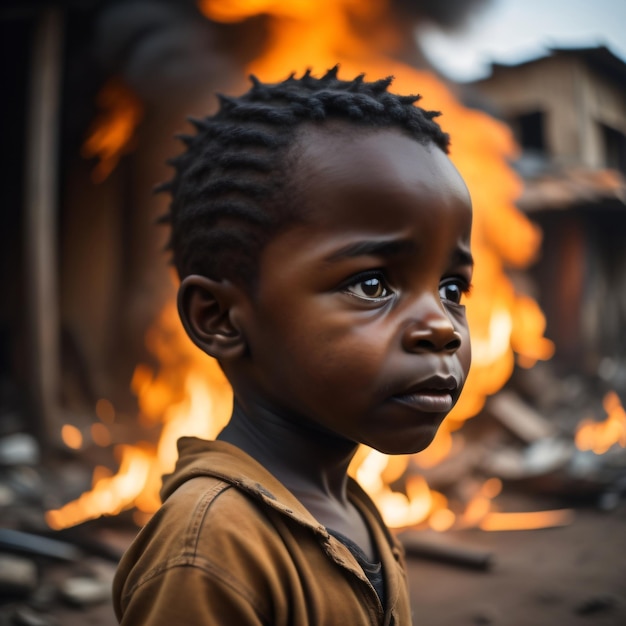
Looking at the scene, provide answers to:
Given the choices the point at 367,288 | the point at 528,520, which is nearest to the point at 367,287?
the point at 367,288

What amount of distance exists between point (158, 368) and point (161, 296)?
22.8 inches

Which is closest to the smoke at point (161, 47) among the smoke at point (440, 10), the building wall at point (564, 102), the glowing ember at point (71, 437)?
the smoke at point (440, 10)

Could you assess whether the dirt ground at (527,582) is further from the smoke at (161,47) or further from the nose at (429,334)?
the smoke at (161,47)

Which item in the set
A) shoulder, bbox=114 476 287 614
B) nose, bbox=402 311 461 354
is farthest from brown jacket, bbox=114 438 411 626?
nose, bbox=402 311 461 354

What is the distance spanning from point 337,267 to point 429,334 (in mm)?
193

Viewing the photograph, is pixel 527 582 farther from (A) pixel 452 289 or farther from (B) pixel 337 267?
(B) pixel 337 267

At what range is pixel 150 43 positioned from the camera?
507cm

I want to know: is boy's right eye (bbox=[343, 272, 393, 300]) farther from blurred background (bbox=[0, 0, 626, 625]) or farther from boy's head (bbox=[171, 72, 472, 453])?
blurred background (bbox=[0, 0, 626, 625])

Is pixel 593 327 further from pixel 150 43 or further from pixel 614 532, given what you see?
pixel 150 43

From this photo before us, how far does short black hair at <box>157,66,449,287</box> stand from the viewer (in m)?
1.20

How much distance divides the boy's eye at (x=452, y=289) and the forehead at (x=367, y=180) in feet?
0.48

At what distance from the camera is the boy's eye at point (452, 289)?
1261mm

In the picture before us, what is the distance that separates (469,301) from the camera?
17.1 feet

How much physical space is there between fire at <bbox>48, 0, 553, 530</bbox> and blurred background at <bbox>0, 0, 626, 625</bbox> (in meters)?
0.02
